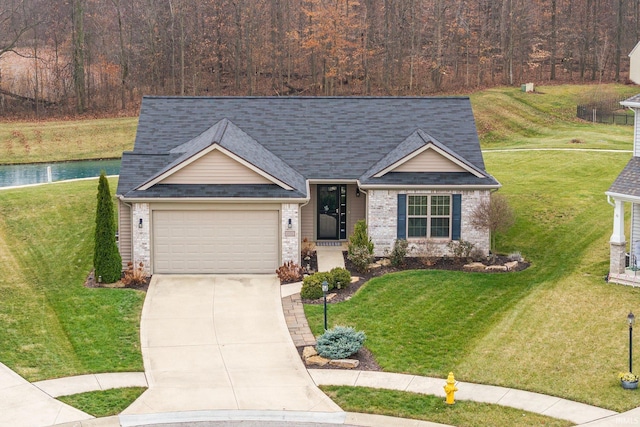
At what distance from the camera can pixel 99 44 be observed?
226ft

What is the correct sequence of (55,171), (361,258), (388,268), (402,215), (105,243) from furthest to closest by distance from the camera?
(55,171)
(402,215)
(388,268)
(361,258)
(105,243)

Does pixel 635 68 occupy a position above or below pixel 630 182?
above

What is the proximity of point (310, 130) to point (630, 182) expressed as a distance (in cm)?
1098

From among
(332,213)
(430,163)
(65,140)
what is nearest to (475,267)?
(430,163)

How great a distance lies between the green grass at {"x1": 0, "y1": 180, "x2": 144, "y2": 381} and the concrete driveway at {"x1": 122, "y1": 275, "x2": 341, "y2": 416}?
696mm

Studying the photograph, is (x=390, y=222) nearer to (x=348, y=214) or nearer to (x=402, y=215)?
(x=402, y=215)

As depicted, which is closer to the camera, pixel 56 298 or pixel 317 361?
pixel 317 361

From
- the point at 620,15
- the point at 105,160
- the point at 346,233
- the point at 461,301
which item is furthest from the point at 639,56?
the point at 461,301

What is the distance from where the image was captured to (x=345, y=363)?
815 inches

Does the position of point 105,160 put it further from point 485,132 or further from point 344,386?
point 344,386

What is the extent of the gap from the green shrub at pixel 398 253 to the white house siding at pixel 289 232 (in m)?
3.01

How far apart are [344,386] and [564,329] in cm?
615

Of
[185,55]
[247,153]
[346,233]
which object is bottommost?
[346,233]

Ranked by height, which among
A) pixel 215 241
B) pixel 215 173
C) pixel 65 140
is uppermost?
pixel 65 140
